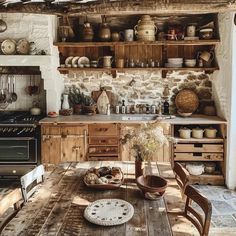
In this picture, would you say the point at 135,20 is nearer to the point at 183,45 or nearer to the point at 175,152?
the point at 183,45

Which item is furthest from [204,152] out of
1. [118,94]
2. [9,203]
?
[9,203]

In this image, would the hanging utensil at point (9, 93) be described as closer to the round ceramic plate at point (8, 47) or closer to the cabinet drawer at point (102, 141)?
the round ceramic plate at point (8, 47)

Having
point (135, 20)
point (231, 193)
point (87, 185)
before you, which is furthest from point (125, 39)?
point (87, 185)

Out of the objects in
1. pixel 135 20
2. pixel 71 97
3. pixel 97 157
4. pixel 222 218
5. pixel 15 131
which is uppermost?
pixel 135 20

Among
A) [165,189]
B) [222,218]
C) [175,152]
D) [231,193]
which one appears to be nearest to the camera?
[165,189]

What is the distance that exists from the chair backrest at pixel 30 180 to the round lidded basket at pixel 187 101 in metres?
3.43

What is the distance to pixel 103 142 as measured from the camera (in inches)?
215

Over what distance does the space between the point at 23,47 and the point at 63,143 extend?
5.39 feet

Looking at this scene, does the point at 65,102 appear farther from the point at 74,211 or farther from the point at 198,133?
the point at 74,211

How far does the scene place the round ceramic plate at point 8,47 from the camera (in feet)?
18.2

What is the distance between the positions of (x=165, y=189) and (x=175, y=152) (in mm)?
2783

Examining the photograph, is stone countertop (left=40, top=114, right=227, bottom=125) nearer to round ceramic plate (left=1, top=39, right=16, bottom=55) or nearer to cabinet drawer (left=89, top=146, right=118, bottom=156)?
cabinet drawer (left=89, top=146, right=118, bottom=156)

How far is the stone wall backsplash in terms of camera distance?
241 inches

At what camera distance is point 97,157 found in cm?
552
